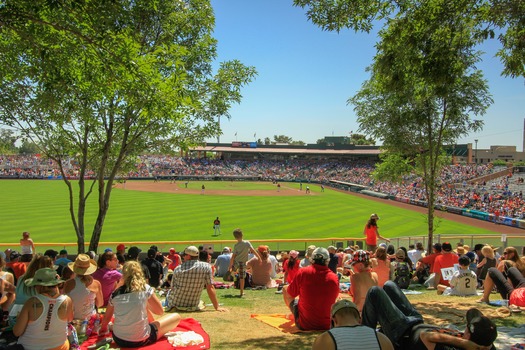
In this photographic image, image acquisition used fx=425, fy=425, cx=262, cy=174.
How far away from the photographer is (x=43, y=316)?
16.1ft

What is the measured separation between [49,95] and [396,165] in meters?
16.6

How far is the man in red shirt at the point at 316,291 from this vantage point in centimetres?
633

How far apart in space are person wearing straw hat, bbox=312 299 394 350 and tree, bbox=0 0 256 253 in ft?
18.5

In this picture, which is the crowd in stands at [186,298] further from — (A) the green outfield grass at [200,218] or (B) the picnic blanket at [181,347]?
(A) the green outfield grass at [200,218]

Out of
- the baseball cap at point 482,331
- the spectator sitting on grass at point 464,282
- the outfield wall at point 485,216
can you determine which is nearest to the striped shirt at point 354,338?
the baseball cap at point 482,331

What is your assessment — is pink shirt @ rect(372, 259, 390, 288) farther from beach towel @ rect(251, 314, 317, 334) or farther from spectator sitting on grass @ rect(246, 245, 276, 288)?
spectator sitting on grass @ rect(246, 245, 276, 288)

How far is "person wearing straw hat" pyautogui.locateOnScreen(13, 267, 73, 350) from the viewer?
15.9 ft

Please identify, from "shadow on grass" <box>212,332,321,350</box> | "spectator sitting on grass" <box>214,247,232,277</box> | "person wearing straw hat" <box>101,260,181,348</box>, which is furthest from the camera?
"spectator sitting on grass" <box>214,247,232,277</box>

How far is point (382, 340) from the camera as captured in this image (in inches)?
149

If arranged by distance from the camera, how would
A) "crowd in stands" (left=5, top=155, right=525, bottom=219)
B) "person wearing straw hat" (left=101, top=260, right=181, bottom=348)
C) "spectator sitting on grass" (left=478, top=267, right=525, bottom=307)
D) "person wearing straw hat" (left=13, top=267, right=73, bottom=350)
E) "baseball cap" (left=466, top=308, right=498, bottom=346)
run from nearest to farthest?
"baseball cap" (left=466, top=308, right=498, bottom=346)
"person wearing straw hat" (left=13, top=267, right=73, bottom=350)
"person wearing straw hat" (left=101, top=260, right=181, bottom=348)
"spectator sitting on grass" (left=478, top=267, right=525, bottom=307)
"crowd in stands" (left=5, top=155, right=525, bottom=219)

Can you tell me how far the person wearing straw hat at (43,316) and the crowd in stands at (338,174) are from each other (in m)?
31.0

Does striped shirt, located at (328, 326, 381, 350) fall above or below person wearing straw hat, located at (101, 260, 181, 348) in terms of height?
above

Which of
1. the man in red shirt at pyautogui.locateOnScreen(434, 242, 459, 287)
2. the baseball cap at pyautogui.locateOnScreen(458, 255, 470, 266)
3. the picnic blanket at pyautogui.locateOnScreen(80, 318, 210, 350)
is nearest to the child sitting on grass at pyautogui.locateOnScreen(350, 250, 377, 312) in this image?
the picnic blanket at pyautogui.locateOnScreen(80, 318, 210, 350)

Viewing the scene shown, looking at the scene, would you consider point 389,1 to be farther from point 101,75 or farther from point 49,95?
point 49,95
